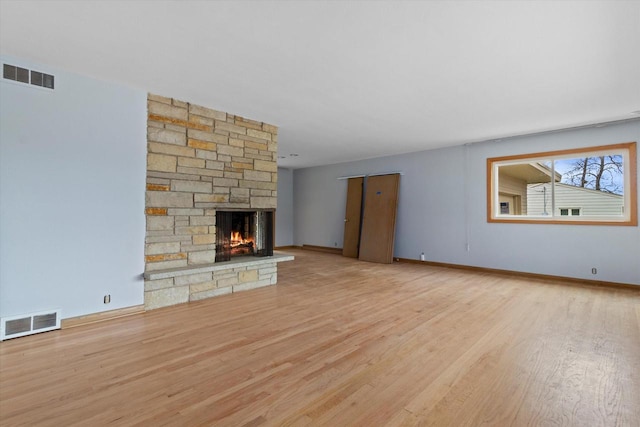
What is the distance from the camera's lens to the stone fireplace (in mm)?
3656

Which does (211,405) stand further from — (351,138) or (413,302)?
(351,138)

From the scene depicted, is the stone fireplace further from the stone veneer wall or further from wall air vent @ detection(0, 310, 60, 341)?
wall air vent @ detection(0, 310, 60, 341)

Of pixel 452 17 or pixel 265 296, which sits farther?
pixel 265 296

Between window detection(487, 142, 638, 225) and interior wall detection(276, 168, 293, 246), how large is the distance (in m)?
5.77

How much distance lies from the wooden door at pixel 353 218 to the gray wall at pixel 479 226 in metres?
0.34

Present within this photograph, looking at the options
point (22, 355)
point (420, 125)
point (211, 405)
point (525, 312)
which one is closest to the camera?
point (211, 405)

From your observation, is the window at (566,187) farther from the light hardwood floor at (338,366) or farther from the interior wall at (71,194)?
the interior wall at (71,194)

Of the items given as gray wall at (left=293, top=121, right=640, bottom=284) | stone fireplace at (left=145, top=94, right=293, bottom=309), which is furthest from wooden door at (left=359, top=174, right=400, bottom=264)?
stone fireplace at (left=145, top=94, right=293, bottom=309)

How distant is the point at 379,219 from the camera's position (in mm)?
7316

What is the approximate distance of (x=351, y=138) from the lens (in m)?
5.81

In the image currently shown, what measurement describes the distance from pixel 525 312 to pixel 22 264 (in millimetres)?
5190

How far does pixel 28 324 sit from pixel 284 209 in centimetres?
716

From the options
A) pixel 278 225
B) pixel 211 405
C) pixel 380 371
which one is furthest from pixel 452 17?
pixel 278 225

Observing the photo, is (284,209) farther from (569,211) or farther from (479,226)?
(569,211)
